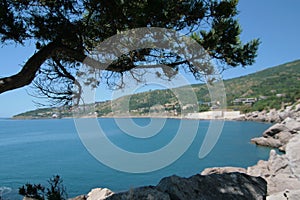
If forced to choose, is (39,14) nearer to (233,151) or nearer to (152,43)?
(152,43)

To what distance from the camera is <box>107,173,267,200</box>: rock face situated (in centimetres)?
238

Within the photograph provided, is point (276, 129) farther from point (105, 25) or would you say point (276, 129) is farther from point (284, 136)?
point (105, 25)

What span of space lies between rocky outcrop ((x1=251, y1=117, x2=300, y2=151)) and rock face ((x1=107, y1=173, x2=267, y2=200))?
49.9 feet

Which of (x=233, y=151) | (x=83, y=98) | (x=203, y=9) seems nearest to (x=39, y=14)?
(x=83, y=98)

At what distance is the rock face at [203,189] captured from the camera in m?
2.38

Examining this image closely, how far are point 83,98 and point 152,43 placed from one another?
0.98 metres

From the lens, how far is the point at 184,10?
212 cm

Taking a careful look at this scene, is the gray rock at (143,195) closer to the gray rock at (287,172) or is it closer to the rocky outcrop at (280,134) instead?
the gray rock at (287,172)

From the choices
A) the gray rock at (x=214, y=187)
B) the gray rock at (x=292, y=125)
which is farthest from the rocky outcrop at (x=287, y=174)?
the gray rock at (x=292, y=125)

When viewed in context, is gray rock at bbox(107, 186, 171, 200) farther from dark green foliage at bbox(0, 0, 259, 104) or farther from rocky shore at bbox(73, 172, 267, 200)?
dark green foliage at bbox(0, 0, 259, 104)

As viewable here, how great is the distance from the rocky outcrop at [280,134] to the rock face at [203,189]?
49.9 feet

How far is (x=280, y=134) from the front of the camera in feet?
58.7

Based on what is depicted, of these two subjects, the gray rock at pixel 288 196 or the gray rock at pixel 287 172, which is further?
the gray rock at pixel 287 172

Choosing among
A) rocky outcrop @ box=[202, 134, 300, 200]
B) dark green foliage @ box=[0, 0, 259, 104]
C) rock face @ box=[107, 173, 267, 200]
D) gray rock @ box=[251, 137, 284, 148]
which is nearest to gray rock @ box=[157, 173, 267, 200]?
rock face @ box=[107, 173, 267, 200]
